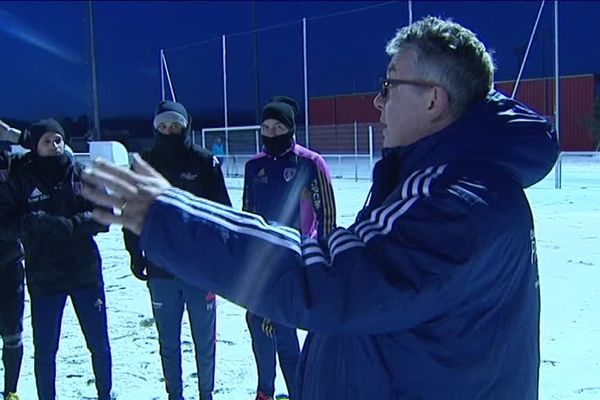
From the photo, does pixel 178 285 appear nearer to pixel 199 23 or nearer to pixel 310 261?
pixel 310 261

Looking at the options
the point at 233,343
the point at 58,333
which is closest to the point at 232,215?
the point at 58,333

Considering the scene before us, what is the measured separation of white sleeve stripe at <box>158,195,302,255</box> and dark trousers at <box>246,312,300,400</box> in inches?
99.5

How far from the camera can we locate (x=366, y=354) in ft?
3.97

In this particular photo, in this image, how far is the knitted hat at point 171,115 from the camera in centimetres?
365

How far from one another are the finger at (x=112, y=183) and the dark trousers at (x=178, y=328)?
8.02ft

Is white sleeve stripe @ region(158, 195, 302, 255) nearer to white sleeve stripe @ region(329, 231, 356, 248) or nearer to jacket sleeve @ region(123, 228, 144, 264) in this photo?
white sleeve stripe @ region(329, 231, 356, 248)

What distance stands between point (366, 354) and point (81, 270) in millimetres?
2470

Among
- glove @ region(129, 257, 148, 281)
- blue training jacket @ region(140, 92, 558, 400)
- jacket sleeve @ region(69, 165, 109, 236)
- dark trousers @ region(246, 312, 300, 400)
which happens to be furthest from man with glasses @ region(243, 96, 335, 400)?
blue training jacket @ region(140, 92, 558, 400)

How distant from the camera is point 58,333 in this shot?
337 centimetres

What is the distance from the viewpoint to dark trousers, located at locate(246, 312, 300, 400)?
3.55 m

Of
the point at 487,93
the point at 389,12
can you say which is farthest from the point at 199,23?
the point at 487,93

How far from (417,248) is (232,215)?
32 centimetres

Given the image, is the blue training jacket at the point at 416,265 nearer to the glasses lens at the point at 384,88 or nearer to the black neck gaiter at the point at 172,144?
the glasses lens at the point at 384,88

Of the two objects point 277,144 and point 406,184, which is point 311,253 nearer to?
point 406,184
